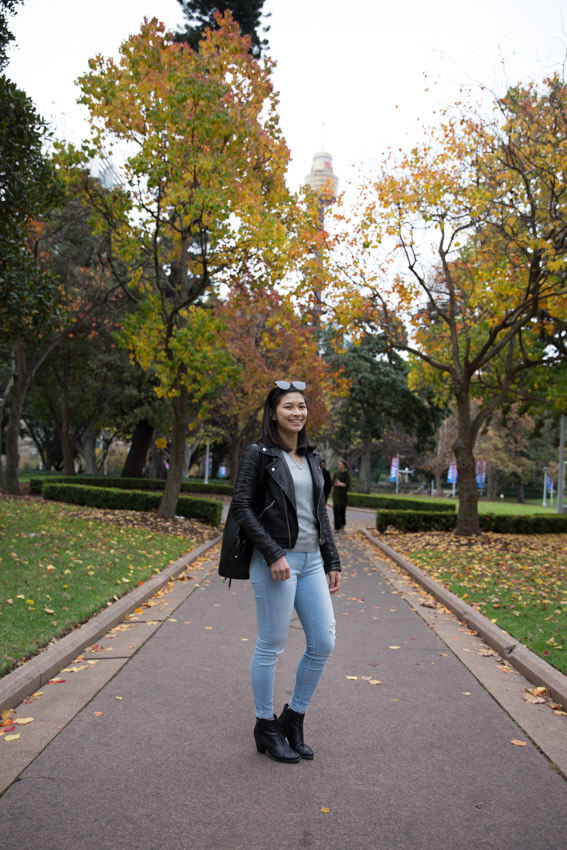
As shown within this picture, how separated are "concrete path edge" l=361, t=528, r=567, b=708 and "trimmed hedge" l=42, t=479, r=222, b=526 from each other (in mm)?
8797

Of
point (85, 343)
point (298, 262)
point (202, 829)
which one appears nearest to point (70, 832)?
point (202, 829)

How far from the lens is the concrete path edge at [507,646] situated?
16.3ft

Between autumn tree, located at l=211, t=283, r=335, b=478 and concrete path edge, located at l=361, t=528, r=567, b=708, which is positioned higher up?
autumn tree, located at l=211, t=283, r=335, b=478

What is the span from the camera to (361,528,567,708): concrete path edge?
4.98 meters

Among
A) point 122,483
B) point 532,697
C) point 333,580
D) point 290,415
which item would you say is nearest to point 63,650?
point 333,580

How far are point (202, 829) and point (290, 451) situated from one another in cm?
186

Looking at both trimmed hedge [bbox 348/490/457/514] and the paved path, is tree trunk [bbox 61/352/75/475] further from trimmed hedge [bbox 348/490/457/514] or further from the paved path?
the paved path

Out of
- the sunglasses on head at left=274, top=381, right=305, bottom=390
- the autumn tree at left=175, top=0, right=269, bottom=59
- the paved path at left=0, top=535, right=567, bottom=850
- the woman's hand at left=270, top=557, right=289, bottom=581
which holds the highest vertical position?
the autumn tree at left=175, top=0, right=269, bottom=59

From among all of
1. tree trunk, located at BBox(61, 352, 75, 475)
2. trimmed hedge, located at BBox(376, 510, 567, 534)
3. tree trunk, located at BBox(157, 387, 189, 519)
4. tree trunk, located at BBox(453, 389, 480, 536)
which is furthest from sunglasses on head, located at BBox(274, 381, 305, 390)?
tree trunk, located at BBox(61, 352, 75, 475)

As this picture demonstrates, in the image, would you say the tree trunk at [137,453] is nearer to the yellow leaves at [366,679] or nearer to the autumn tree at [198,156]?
the autumn tree at [198,156]

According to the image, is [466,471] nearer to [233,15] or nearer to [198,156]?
[198,156]

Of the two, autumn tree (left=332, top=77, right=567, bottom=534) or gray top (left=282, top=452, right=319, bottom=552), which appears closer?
gray top (left=282, top=452, right=319, bottom=552)

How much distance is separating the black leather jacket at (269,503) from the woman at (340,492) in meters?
13.6

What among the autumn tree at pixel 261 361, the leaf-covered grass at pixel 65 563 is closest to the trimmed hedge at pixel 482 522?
the leaf-covered grass at pixel 65 563
